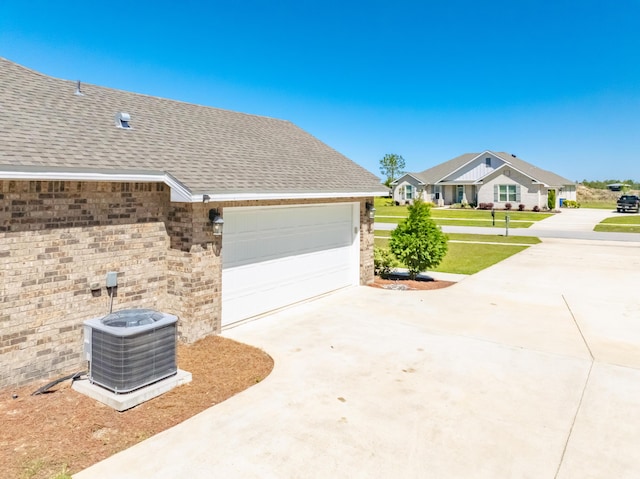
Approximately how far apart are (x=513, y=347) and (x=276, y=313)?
4.74 m

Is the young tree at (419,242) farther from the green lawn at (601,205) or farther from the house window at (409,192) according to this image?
the green lawn at (601,205)

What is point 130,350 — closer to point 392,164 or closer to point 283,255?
point 283,255

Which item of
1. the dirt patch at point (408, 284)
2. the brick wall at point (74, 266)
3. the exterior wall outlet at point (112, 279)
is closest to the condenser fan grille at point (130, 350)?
the brick wall at point (74, 266)

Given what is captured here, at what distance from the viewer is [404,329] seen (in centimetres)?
833

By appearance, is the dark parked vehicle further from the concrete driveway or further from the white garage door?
the white garage door

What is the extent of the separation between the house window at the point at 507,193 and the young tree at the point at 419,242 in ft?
115

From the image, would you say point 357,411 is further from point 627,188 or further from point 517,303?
point 627,188

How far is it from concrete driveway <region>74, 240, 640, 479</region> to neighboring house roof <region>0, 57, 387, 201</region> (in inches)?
118

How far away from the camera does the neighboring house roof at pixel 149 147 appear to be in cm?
608

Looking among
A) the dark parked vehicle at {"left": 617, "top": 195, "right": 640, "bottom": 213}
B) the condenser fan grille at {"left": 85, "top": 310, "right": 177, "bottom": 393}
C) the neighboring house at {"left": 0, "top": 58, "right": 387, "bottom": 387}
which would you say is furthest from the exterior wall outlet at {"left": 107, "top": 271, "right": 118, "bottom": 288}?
the dark parked vehicle at {"left": 617, "top": 195, "right": 640, "bottom": 213}

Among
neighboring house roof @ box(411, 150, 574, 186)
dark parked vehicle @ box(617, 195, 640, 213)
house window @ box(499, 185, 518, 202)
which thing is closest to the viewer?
dark parked vehicle @ box(617, 195, 640, 213)

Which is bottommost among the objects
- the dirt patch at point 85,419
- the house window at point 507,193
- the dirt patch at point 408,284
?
the dirt patch at point 85,419

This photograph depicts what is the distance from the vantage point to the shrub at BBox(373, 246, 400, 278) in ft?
44.4

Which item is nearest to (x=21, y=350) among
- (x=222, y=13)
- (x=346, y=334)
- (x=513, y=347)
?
(x=346, y=334)
